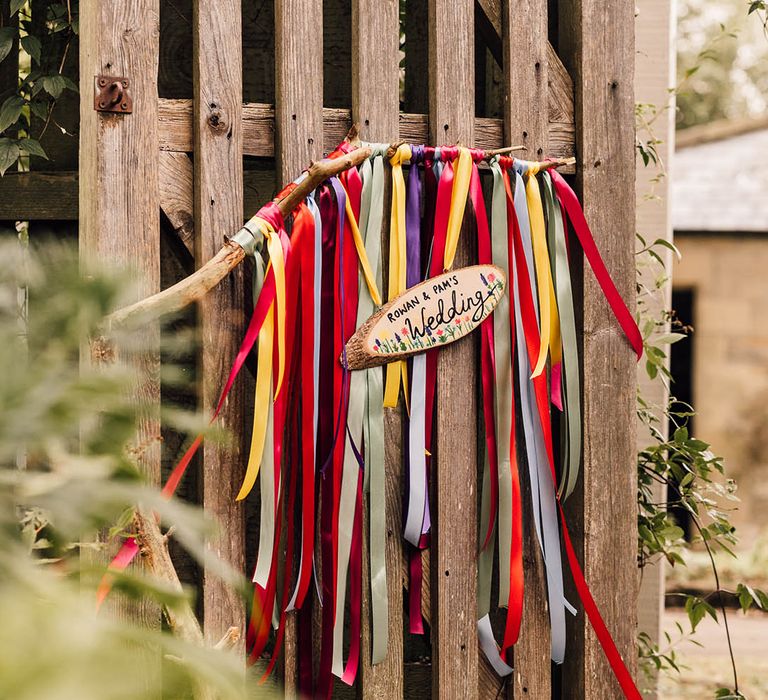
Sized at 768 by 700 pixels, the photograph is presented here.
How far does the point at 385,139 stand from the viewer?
6.63 ft

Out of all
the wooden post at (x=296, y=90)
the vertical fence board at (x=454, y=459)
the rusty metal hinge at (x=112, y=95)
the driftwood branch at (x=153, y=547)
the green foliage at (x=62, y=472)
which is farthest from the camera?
the vertical fence board at (x=454, y=459)

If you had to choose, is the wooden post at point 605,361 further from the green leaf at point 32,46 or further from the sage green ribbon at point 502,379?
the green leaf at point 32,46

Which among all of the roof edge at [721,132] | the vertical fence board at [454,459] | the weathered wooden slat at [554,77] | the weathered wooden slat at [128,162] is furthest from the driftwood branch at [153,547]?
the roof edge at [721,132]

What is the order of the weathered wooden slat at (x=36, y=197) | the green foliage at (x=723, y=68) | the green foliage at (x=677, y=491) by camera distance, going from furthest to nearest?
the green foliage at (x=723, y=68) → the green foliage at (x=677, y=491) → the weathered wooden slat at (x=36, y=197)

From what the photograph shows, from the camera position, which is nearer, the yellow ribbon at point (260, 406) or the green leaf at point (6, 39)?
the yellow ribbon at point (260, 406)

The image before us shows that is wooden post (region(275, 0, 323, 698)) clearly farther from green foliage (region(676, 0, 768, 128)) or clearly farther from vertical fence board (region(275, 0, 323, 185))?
green foliage (region(676, 0, 768, 128))

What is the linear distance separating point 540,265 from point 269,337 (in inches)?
A: 24.7

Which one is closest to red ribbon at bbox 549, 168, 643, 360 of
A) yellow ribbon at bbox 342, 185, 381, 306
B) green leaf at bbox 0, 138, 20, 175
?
yellow ribbon at bbox 342, 185, 381, 306

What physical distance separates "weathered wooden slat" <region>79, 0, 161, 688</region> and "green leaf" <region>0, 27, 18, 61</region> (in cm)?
36

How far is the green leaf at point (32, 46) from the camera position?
213cm

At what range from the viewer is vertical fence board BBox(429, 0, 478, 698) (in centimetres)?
205

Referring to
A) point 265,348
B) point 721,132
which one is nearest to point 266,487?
point 265,348

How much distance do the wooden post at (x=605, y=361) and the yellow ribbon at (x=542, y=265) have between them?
0.08 m

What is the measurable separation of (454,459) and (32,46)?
4.23ft
